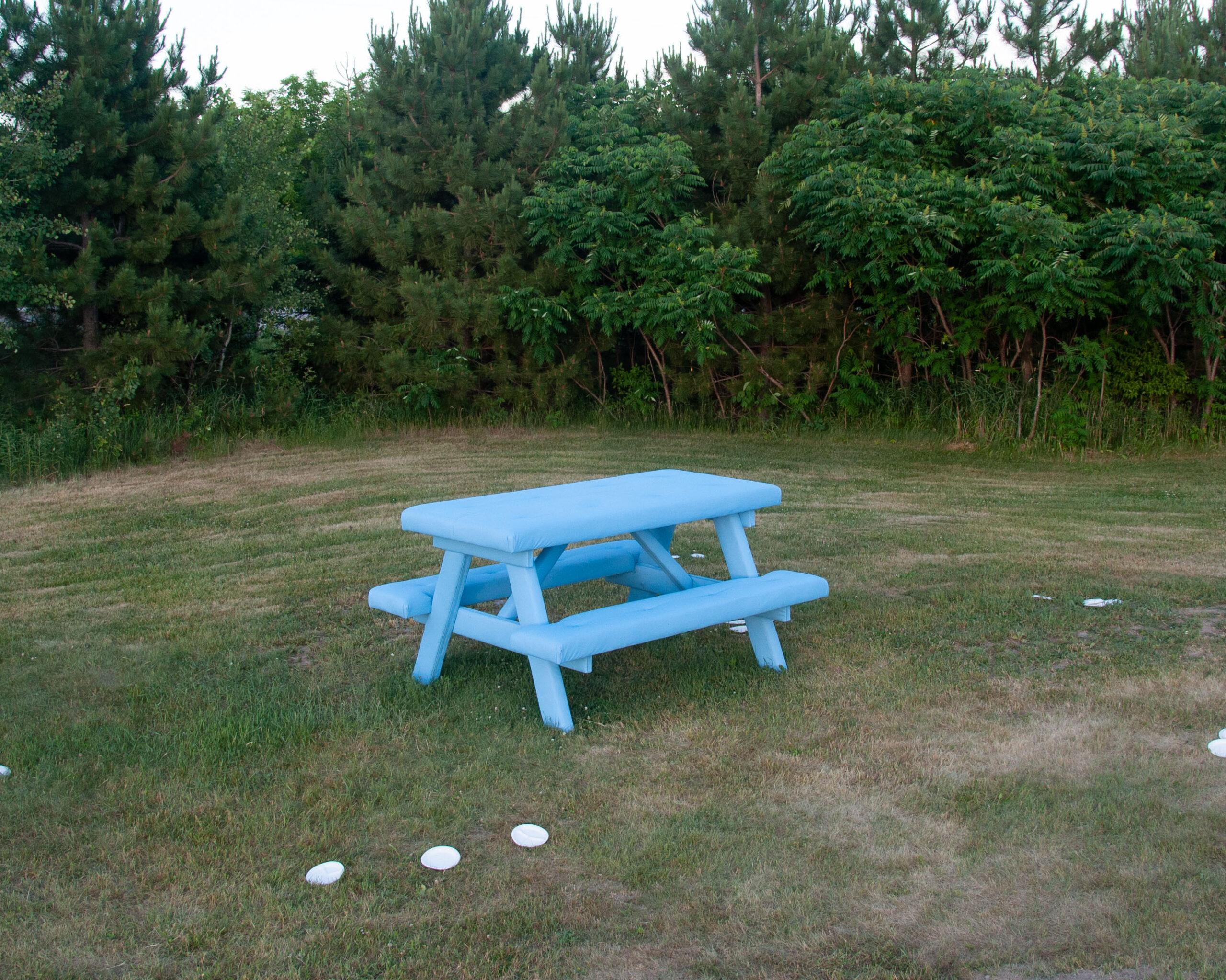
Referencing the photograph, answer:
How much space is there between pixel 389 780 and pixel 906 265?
26.0ft

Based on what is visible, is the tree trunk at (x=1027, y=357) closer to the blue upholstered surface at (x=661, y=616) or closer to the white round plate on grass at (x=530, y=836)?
the blue upholstered surface at (x=661, y=616)

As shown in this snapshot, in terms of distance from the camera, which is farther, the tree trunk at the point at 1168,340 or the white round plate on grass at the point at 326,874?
the tree trunk at the point at 1168,340

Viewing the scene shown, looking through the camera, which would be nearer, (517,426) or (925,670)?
(925,670)

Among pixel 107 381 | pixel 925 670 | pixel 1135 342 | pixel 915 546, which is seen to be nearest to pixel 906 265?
pixel 1135 342

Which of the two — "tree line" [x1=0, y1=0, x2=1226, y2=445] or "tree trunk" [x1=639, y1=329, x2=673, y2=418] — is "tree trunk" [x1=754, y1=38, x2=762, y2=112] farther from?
"tree trunk" [x1=639, y1=329, x2=673, y2=418]

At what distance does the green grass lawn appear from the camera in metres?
2.32

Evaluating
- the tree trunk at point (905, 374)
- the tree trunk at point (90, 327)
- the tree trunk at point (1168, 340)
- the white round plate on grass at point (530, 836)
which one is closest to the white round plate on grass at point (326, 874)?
the white round plate on grass at point (530, 836)

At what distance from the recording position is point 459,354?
1197cm

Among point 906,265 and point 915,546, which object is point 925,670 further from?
point 906,265

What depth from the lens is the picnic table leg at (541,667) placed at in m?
3.44

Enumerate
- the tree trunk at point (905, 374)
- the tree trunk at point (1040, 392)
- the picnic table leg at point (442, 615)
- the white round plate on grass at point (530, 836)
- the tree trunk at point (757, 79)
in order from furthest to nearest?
the tree trunk at point (757, 79), the tree trunk at point (905, 374), the tree trunk at point (1040, 392), the picnic table leg at point (442, 615), the white round plate on grass at point (530, 836)

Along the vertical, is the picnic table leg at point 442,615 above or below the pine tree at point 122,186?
below

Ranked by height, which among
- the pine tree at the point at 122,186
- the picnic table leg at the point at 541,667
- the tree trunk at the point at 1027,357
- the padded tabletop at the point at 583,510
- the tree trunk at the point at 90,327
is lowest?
the picnic table leg at the point at 541,667

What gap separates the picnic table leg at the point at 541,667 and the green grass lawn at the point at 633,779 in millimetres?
69
